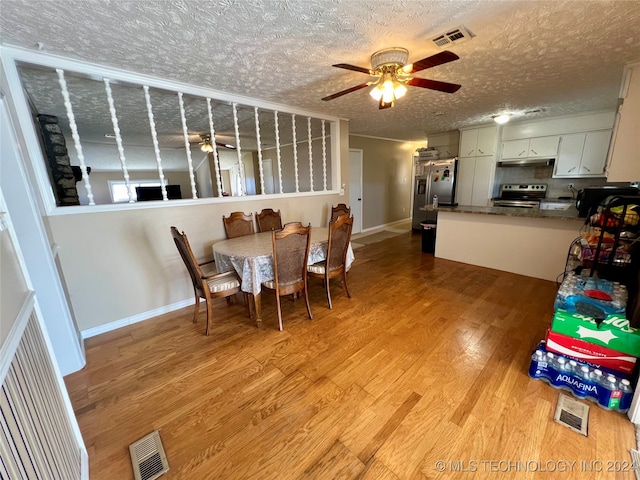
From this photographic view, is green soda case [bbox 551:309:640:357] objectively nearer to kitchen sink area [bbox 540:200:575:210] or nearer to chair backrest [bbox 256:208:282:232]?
chair backrest [bbox 256:208:282:232]

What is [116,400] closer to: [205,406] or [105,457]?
[105,457]

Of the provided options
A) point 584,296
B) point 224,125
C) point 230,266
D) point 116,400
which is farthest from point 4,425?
point 224,125

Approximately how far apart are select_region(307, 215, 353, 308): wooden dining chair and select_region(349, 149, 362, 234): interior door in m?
3.39

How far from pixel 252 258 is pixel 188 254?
0.51 meters

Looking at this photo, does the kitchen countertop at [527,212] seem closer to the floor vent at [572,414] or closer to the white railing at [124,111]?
the white railing at [124,111]

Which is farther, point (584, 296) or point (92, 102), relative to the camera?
point (92, 102)

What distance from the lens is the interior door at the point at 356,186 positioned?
596cm

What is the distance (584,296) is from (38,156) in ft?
14.0

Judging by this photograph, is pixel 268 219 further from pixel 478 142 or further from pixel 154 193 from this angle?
pixel 154 193

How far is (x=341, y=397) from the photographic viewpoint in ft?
5.40

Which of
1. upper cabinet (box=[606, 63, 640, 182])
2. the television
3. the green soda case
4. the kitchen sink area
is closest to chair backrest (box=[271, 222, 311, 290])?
the green soda case

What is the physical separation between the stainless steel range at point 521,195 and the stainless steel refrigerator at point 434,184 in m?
0.90

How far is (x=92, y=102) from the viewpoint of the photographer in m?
3.31

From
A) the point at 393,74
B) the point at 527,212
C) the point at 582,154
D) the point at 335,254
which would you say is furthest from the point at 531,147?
the point at 335,254
